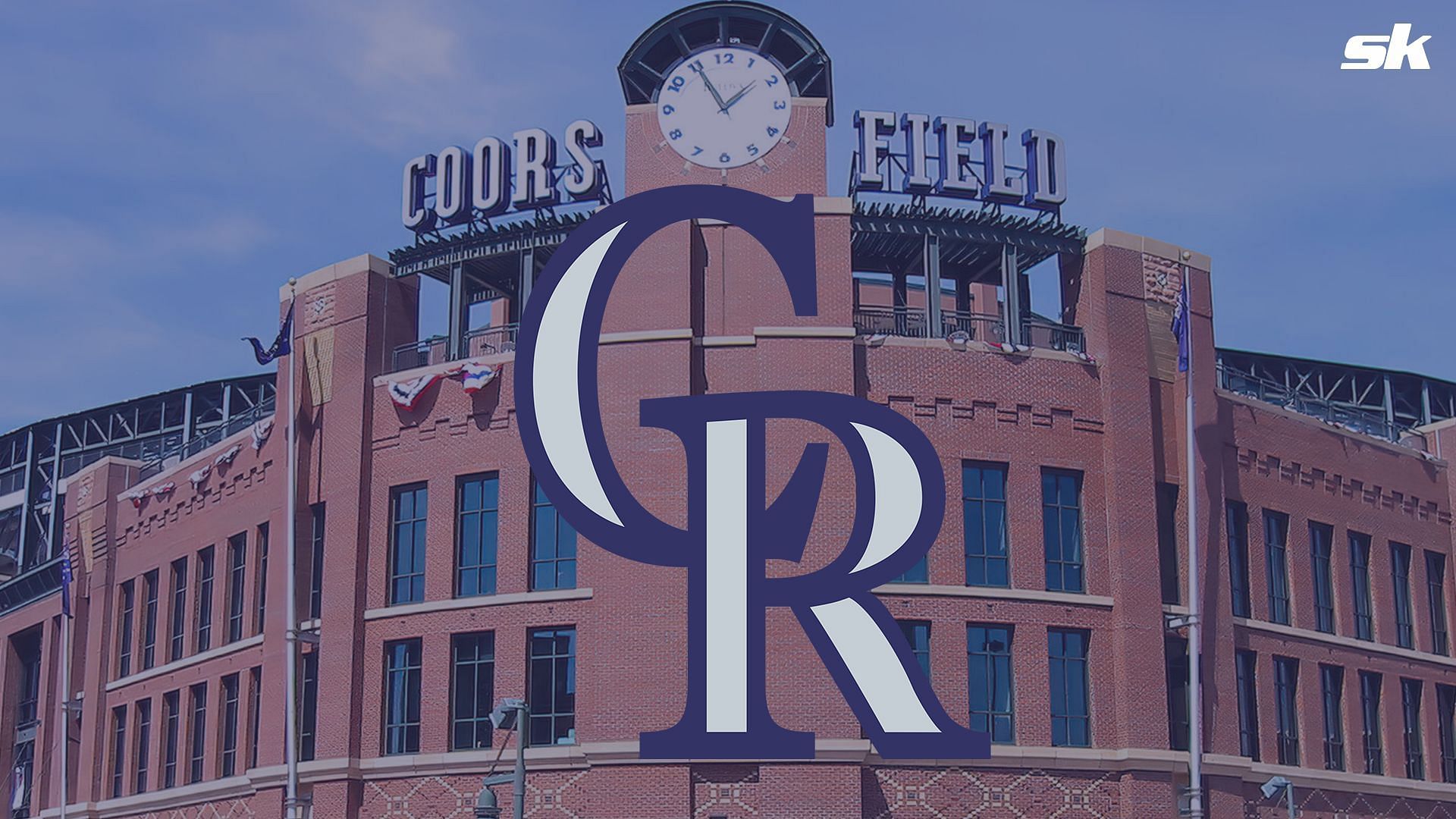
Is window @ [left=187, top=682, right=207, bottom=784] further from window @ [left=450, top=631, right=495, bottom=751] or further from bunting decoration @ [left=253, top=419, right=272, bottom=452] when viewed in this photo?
window @ [left=450, top=631, right=495, bottom=751]

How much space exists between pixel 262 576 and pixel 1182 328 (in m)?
28.4

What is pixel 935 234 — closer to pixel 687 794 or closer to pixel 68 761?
pixel 687 794

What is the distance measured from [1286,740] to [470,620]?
24.4m

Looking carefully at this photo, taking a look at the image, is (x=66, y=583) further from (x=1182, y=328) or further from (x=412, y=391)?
(x=1182, y=328)

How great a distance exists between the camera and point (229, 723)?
58.1m

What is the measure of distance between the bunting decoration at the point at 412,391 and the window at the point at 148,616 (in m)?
15.2

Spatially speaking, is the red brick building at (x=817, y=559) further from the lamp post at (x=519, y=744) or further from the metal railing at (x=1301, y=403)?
the lamp post at (x=519, y=744)

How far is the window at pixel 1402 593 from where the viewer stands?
6103 cm

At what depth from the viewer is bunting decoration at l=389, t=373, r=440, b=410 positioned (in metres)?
53.4

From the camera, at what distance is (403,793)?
50.8 metres

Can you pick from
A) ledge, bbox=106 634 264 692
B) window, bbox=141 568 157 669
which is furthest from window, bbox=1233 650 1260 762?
window, bbox=141 568 157 669

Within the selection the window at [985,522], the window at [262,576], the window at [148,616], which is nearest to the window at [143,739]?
the window at [148,616]

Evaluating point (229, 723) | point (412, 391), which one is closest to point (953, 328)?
point (412, 391)

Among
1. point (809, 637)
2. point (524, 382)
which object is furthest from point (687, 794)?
point (524, 382)
